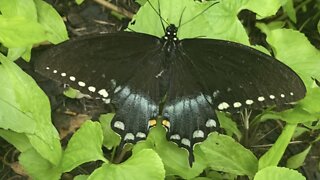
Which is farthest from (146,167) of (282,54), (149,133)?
(282,54)

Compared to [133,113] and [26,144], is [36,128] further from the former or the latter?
[133,113]

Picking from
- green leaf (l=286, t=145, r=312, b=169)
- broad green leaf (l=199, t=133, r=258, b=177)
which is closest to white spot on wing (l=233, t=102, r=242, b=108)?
broad green leaf (l=199, t=133, r=258, b=177)

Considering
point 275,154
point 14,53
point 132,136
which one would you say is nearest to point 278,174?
point 275,154

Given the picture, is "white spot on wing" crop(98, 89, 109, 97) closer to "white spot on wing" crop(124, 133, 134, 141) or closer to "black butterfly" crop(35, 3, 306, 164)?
"black butterfly" crop(35, 3, 306, 164)

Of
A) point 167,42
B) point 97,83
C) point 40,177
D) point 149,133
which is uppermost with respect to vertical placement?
point 167,42

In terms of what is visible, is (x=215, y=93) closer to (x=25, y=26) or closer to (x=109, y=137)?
(x=109, y=137)
